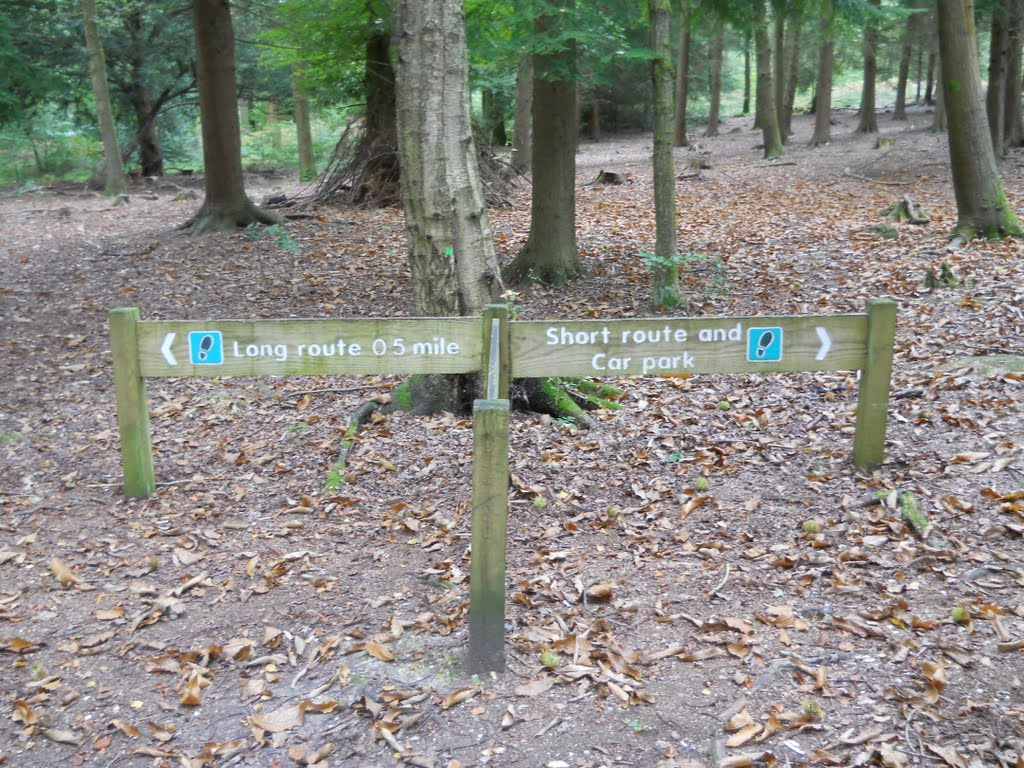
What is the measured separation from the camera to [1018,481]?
183 inches

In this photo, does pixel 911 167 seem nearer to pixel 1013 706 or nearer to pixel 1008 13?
pixel 1008 13

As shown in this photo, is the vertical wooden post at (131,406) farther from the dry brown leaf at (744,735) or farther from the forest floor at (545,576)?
the dry brown leaf at (744,735)

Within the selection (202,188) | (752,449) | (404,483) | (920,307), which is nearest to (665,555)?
(752,449)

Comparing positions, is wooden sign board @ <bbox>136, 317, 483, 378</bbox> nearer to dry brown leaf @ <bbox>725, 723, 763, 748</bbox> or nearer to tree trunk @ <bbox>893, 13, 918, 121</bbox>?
dry brown leaf @ <bbox>725, 723, 763, 748</bbox>

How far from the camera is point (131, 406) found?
4.65 metres

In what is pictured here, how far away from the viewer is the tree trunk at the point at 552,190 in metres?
9.98

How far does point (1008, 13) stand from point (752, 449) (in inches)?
630

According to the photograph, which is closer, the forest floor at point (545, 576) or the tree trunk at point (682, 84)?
the forest floor at point (545, 576)

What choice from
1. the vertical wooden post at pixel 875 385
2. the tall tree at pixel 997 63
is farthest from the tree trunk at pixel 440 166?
the tall tree at pixel 997 63

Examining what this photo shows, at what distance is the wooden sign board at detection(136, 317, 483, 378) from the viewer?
4.12 metres

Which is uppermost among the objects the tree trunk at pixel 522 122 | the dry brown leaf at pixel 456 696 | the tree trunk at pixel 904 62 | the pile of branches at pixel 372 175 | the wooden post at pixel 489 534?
the tree trunk at pixel 904 62

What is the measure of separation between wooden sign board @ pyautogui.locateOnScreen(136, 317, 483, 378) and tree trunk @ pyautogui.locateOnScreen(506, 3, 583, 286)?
620 cm

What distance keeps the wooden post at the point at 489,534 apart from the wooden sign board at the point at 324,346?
0.80 m

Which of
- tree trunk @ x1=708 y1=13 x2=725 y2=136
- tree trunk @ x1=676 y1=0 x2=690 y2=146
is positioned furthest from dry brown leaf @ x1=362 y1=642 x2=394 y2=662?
tree trunk @ x1=708 y1=13 x2=725 y2=136
